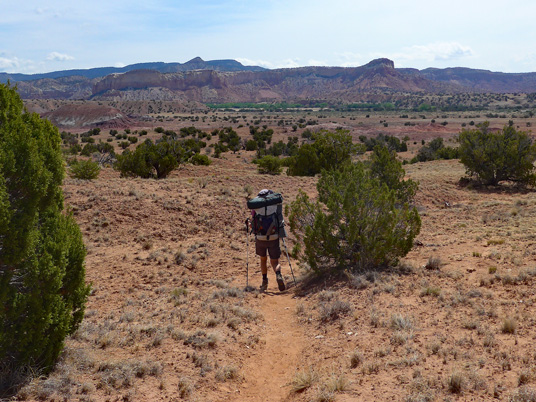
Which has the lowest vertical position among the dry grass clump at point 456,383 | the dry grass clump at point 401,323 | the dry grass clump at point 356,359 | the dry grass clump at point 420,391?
the dry grass clump at point 356,359

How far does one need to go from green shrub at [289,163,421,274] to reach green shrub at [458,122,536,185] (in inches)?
588

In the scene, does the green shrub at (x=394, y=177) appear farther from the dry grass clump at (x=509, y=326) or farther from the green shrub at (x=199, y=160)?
the green shrub at (x=199, y=160)

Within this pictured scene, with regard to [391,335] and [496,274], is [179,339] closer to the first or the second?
[391,335]

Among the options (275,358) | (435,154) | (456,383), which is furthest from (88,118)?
(456,383)

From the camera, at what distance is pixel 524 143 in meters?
21.3

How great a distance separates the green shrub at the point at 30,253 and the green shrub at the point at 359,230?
4879mm

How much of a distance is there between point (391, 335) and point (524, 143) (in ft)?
65.0

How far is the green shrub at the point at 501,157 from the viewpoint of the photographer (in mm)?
20906

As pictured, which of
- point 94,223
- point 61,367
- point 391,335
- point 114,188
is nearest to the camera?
point 61,367

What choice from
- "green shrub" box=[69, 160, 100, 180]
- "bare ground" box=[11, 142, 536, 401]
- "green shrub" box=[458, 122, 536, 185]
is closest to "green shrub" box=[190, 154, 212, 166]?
"green shrub" box=[69, 160, 100, 180]

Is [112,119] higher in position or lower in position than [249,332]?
higher

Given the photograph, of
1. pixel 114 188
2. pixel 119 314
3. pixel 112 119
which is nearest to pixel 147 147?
pixel 114 188

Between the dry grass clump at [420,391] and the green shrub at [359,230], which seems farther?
the green shrub at [359,230]

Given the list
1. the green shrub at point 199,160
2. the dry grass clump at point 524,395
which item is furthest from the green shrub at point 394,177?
the green shrub at point 199,160
